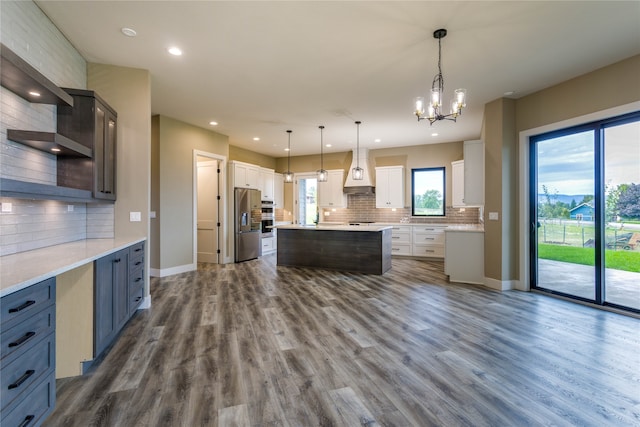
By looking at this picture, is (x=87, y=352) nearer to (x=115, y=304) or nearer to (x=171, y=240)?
(x=115, y=304)

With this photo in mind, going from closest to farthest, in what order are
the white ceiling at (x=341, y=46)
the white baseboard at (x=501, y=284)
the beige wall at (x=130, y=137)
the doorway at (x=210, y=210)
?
the white ceiling at (x=341, y=46) < the beige wall at (x=130, y=137) < the white baseboard at (x=501, y=284) < the doorway at (x=210, y=210)

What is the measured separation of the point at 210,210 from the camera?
6.79m

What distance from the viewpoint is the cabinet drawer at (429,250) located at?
275 inches

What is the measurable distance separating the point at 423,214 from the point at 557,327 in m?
4.72

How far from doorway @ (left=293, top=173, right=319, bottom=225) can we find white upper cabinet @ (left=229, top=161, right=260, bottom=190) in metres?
1.63

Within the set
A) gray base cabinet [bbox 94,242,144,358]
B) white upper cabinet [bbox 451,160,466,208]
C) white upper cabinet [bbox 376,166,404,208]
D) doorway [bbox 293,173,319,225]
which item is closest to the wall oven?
doorway [bbox 293,173,319,225]

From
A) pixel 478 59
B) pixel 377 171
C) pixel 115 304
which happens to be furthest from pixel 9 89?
pixel 377 171

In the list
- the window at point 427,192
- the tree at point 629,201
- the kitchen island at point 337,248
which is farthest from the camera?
the window at point 427,192

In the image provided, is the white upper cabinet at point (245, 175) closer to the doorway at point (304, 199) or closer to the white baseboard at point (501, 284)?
the doorway at point (304, 199)

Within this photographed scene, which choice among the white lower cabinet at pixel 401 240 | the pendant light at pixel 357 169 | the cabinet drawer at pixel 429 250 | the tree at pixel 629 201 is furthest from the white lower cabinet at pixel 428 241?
the tree at pixel 629 201

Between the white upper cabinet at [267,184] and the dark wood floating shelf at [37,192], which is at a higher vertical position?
the white upper cabinet at [267,184]

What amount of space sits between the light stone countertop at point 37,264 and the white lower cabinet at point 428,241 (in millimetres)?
6248

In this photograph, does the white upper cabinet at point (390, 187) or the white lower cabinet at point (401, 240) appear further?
the white upper cabinet at point (390, 187)

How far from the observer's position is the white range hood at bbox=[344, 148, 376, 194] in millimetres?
7805
